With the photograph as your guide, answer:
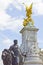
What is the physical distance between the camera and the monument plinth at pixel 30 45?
2217 inches

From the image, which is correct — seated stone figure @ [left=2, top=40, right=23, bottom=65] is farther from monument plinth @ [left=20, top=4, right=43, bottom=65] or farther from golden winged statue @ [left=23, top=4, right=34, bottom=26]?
golden winged statue @ [left=23, top=4, right=34, bottom=26]

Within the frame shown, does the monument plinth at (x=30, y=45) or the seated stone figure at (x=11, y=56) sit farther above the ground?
the monument plinth at (x=30, y=45)

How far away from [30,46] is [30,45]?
220 mm

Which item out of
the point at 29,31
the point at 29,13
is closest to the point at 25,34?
the point at 29,31

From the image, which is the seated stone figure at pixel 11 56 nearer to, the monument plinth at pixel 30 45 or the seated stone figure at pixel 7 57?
the seated stone figure at pixel 7 57

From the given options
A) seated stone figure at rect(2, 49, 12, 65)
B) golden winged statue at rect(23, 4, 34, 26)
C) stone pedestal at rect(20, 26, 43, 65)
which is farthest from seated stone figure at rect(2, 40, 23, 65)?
golden winged statue at rect(23, 4, 34, 26)

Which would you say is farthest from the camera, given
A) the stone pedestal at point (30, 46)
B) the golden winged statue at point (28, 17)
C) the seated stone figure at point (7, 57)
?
the golden winged statue at point (28, 17)

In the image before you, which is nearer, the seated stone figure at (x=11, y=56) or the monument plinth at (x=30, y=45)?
the seated stone figure at (x=11, y=56)

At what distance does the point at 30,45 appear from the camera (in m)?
58.2

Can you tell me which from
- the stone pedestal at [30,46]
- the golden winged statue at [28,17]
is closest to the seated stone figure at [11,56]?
the stone pedestal at [30,46]

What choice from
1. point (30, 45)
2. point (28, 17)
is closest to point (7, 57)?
point (30, 45)

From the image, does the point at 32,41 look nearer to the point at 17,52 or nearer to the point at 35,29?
the point at 35,29

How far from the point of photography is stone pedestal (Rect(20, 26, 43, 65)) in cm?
5623

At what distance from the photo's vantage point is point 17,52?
23.2 meters
